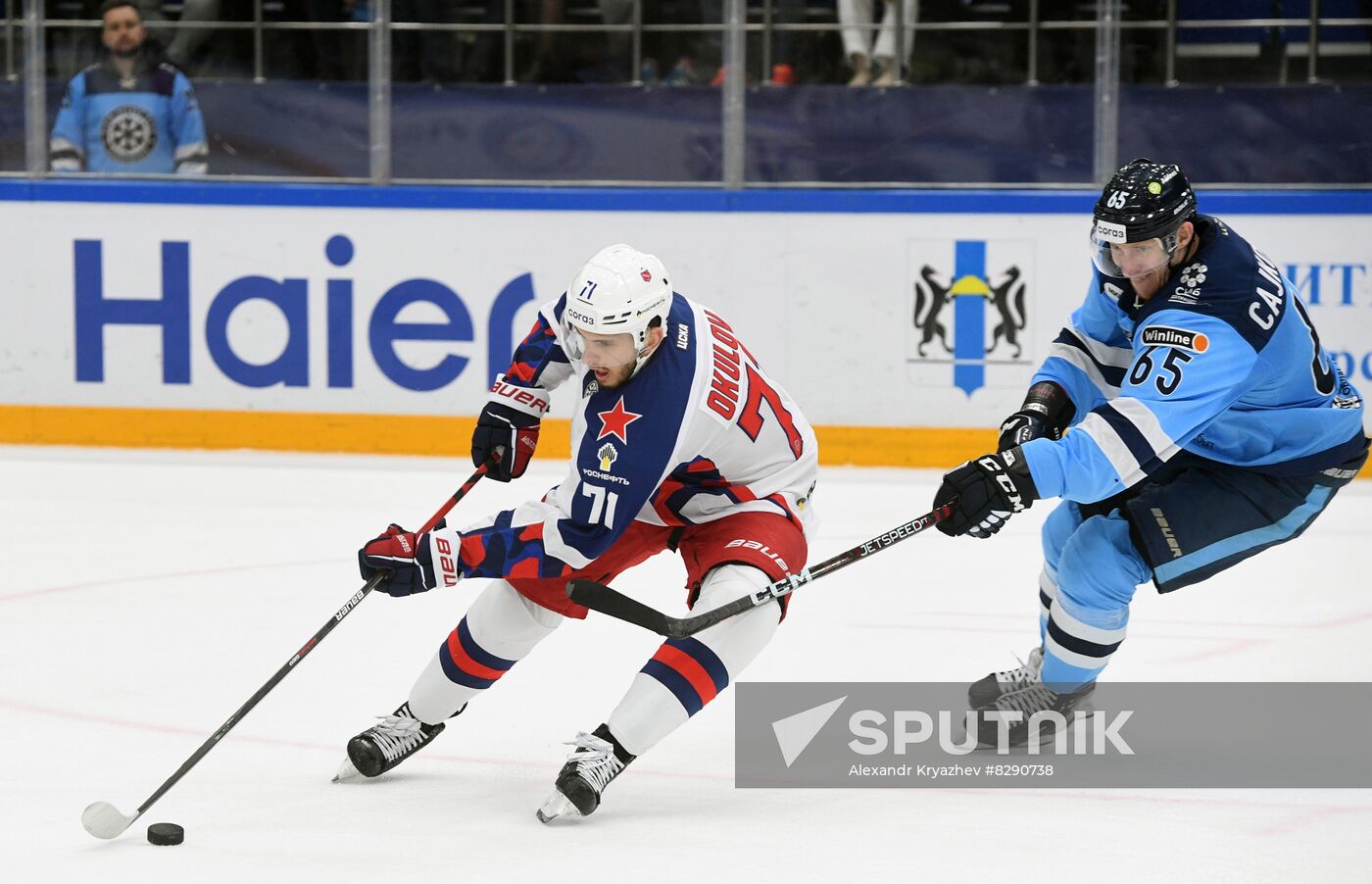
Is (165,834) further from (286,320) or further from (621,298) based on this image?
(286,320)

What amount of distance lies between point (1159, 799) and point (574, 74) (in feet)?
15.4

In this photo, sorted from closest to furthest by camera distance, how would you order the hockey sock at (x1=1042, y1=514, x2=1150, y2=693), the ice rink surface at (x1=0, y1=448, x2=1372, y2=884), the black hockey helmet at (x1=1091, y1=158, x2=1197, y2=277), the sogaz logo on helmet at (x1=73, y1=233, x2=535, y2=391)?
the ice rink surface at (x1=0, y1=448, x2=1372, y2=884) < the black hockey helmet at (x1=1091, y1=158, x2=1197, y2=277) < the hockey sock at (x1=1042, y1=514, x2=1150, y2=693) < the sogaz logo on helmet at (x1=73, y1=233, x2=535, y2=391)

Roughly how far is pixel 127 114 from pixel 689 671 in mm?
5011

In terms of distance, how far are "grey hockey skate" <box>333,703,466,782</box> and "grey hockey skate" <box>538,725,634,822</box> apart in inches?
13.5

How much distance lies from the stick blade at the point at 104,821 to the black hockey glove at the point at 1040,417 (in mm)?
1674

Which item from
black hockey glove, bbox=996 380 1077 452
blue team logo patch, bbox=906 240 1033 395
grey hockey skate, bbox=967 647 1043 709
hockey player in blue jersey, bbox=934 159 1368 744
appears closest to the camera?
hockey player in blue jersey, bbox=934 159 1368 744

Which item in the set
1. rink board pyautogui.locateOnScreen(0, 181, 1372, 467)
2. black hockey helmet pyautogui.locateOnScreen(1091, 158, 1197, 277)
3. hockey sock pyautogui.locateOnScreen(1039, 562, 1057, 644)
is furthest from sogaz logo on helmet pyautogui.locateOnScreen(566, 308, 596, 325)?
rink board pyautogui.locateOnScreen(0, 181, 1372, 467)

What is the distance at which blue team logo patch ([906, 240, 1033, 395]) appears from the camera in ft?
21.9

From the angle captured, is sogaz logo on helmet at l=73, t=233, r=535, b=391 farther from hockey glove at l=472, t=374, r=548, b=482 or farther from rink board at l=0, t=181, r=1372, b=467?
hockey glove at l=472, t=374, r=548, b=482

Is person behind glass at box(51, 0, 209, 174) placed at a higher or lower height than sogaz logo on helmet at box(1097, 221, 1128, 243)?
higher

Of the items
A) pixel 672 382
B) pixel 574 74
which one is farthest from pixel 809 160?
pixel 672 382

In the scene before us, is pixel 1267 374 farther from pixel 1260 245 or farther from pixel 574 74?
pixel 574 74

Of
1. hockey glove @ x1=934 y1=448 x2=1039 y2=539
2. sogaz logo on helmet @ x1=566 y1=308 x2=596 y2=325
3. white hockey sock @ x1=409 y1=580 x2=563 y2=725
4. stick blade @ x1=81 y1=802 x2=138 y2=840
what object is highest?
sogaz logo on helmet @ x1=566 y1=308 x2=596 y2=325

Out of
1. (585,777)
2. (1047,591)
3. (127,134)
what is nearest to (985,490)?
(1047,591)
